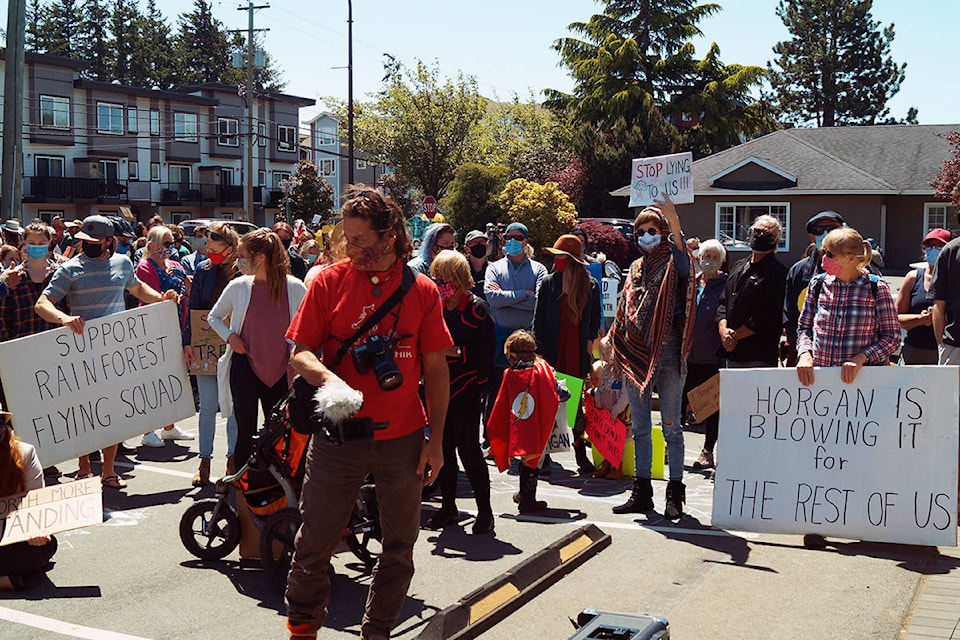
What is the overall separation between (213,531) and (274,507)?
0.50 meters

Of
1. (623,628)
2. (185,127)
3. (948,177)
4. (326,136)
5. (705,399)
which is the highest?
(326,136)

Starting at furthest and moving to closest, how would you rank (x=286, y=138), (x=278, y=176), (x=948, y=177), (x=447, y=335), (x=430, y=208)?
(x=278, y=176) < (x=286, y=138) < (x=948, y=177) < (x=430, y=208) < (x=447, y=335)

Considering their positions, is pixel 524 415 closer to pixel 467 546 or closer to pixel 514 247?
pixel 467 546

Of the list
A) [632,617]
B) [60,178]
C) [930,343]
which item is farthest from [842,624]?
[60,178]

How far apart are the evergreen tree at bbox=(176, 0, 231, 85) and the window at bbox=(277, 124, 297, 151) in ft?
53.9

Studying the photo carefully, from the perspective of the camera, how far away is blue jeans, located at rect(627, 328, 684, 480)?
→ 7074 millimetres

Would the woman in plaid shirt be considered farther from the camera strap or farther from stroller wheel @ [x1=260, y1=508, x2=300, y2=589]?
stroller wheel @ [x1=260, y1=508, x2=300, y2=589]

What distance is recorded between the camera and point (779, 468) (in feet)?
21.2

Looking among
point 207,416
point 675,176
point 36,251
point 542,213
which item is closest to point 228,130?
point 542,213

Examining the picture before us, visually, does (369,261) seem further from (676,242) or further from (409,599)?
(676,242)

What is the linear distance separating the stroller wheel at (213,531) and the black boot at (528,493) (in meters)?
2.21

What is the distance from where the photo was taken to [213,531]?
6.17 metres

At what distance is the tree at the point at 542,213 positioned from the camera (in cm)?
3228

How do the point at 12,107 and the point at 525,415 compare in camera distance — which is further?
the point at 12,107
